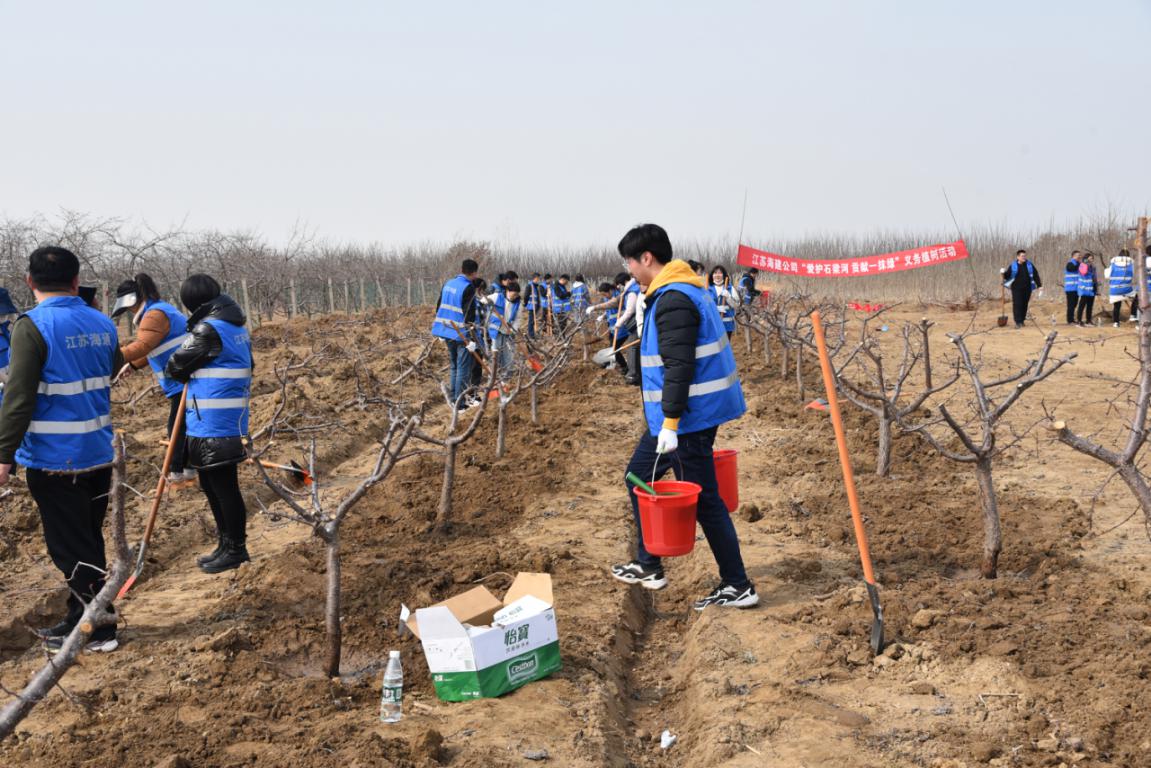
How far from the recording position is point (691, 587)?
4.86 meters

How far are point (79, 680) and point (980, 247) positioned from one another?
29372 mm

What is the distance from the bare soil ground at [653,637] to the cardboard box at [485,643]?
74mm

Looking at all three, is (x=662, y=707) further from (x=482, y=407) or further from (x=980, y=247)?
(x=980, y=247)

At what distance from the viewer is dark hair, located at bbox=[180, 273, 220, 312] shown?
4844 millimetres

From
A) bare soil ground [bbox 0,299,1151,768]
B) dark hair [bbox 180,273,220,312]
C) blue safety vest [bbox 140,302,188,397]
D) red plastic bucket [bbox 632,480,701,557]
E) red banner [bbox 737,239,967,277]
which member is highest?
red banner [bbox 737,239,967,277]

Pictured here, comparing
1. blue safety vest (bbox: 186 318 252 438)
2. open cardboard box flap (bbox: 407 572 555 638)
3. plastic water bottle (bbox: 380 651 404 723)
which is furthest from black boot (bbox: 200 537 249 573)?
plastic water bottle (bbox: 380 651 404 723)

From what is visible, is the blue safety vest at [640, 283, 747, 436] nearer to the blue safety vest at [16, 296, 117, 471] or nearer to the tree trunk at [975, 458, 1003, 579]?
the tree trunk at [975, 458, 1003, 579]

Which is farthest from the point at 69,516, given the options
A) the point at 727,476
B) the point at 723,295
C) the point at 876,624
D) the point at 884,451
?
the point at 723,295

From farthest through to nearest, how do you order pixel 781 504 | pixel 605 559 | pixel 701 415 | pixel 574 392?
pixel 574 392, pixel 781 504, pixel 605 559, pixel 701 415

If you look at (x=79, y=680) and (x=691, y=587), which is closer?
(x=79, y=680)

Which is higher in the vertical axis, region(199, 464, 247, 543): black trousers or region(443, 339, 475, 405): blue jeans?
region(443, 339, 475, 405): blue jeans

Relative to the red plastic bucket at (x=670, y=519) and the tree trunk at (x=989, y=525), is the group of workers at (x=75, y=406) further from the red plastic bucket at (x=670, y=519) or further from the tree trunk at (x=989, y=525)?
the tree trunk at (x=989, y=525)

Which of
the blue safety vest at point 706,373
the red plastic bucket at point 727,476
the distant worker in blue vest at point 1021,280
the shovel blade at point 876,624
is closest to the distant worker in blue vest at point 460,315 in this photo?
the red plastic bucket at point 727,476

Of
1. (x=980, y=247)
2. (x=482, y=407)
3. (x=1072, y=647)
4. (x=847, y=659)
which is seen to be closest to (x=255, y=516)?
(x=482, y=407)
